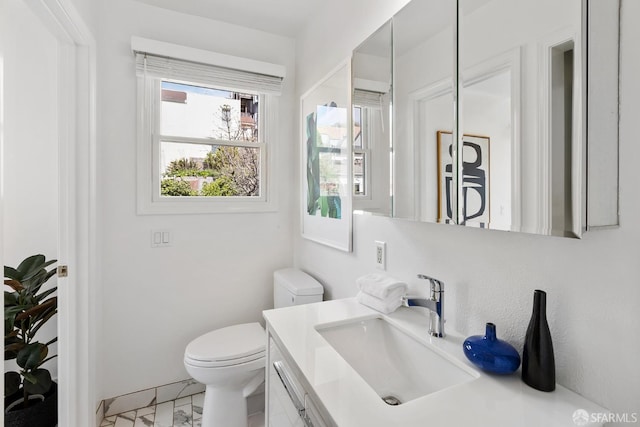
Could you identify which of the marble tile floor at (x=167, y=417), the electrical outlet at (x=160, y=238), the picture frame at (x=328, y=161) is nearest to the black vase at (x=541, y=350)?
the picture frame at (x=328, y=161)

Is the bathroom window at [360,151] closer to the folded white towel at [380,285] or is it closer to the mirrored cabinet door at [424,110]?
the mirrored cabinet door at [424,110]

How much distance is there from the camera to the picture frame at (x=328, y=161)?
5.25 feet

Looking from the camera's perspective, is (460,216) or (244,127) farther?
(244,127)

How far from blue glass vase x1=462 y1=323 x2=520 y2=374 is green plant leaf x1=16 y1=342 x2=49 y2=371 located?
1882mm

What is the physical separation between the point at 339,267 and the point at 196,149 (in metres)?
1.28

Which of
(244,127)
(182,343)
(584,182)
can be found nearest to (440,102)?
(584,182)

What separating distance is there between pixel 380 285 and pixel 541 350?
578 mm

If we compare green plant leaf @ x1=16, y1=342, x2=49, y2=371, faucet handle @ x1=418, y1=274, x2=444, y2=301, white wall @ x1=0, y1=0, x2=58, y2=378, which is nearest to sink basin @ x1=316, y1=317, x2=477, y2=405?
faucet handle @ x1=418, y1=274, x2=444, y2=301

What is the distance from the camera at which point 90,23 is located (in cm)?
162

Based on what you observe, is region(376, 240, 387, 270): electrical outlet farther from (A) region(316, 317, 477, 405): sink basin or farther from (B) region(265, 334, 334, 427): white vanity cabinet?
(B) region(265, 334, 334, 427): white vanity cabinet

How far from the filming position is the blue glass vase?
764 mm

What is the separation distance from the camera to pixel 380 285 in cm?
122

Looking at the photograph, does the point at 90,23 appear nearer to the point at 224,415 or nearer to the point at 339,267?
the point at 339,267

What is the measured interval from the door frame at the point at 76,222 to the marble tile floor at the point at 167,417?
0.28 meters
